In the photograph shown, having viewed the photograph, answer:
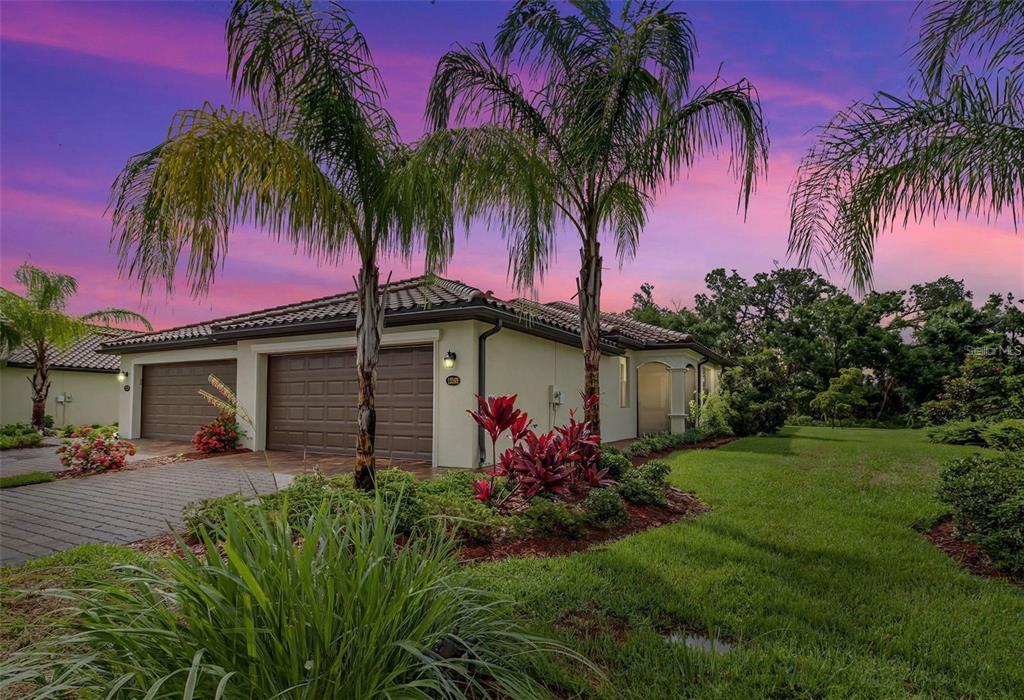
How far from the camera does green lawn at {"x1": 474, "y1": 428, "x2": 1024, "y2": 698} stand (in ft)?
9.18

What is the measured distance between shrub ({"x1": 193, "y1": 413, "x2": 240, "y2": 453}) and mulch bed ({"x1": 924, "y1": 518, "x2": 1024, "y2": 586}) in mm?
13328

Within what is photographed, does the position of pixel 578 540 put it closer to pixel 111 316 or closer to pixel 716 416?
pixel 716 416

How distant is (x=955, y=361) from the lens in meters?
23.8

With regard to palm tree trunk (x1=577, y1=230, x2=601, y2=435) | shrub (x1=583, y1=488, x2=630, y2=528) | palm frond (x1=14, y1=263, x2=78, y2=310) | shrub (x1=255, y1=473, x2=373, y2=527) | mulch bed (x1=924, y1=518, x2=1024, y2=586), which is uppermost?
palm frond (x1=14, y1=263, x2=78, y2=310)

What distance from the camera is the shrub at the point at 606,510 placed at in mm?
5930

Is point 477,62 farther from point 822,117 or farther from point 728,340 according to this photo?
point 728,340

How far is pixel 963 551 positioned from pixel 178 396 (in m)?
17.8

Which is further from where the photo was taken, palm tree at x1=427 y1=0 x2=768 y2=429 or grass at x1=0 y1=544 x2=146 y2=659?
palm tree at x1=427 y1=0 x2=768 y2=429

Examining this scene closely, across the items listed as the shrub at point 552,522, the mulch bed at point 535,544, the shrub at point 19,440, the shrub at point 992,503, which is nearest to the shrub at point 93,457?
the mulch bed at point 535,544

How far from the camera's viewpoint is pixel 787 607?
3.71m

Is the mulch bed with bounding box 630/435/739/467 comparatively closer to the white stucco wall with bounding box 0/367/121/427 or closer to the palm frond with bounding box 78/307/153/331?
the palm frond with bounding box 78/307/153/331

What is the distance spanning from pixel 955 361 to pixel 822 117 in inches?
960

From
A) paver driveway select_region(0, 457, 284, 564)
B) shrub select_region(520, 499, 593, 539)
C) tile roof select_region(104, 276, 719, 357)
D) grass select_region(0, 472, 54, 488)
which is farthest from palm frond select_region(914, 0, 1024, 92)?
grass select_region(0, 472, 54, 488)

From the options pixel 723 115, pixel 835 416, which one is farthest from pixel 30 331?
pixel 835 416
